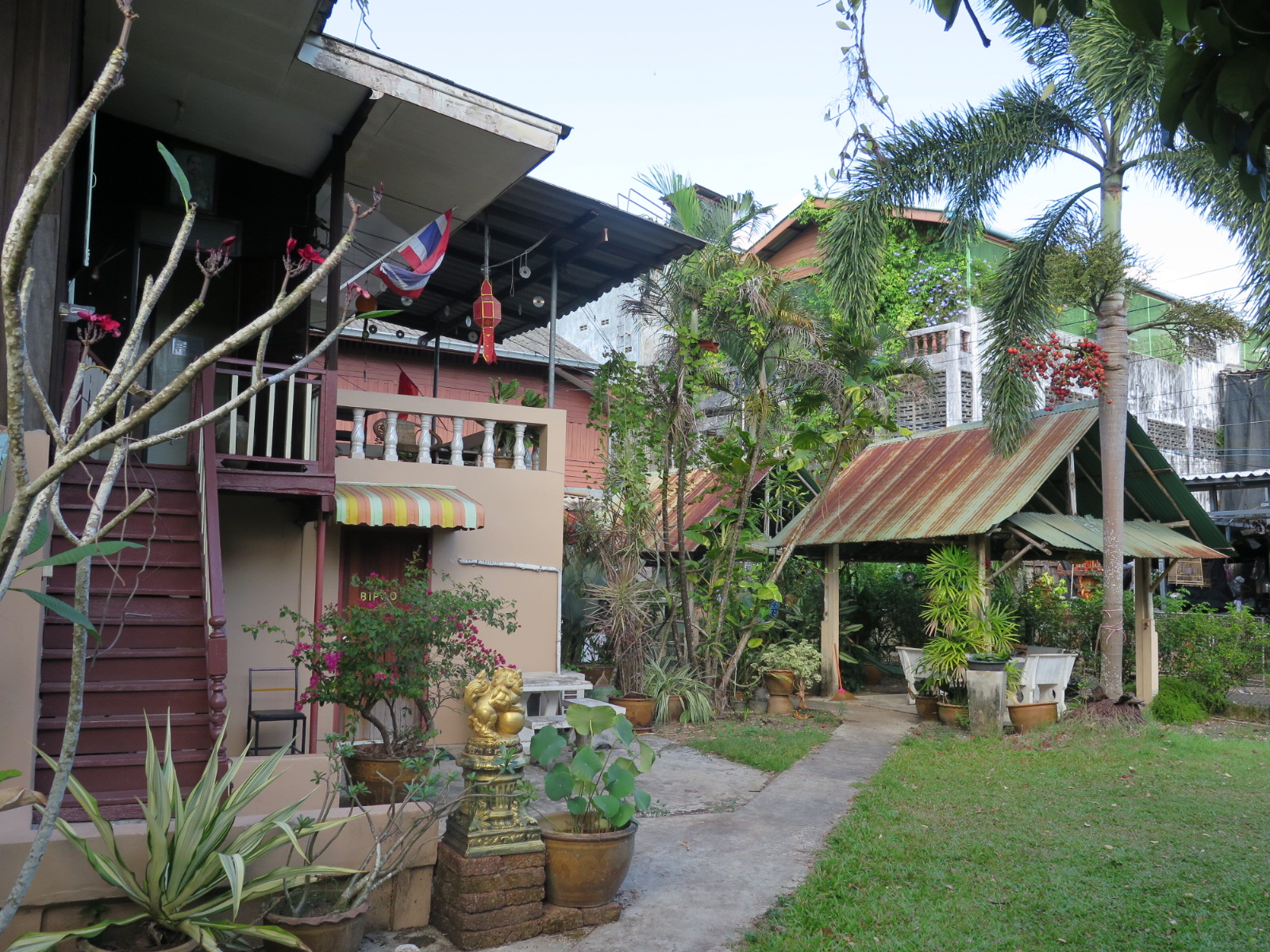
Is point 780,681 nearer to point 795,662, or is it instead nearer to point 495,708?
point 795,662

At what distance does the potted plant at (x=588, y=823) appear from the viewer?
16.6 ft

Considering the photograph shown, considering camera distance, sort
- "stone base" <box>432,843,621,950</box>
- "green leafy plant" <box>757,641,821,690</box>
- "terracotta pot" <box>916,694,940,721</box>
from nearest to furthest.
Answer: "stone base" <box>432,843,621,950</box>
"terracotta pot" <box>916,694,940,721</box>
"green leafy plant" <box>757,641,821,690</box>

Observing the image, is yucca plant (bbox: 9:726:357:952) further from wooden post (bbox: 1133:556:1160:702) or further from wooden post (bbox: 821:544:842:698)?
wooden post (bbox: 1133:556:1160:702)

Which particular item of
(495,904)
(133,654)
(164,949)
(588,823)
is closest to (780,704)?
(588,823)

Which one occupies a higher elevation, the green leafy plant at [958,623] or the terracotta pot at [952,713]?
the green leafy plant at [958,623]

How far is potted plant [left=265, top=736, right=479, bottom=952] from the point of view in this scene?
14.2ft

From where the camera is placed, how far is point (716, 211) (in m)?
25.8

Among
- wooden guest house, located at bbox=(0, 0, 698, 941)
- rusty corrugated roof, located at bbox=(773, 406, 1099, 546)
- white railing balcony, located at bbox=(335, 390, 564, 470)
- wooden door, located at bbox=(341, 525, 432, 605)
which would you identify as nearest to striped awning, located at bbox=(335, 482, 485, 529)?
wooden guest house, located at bbox=(0, 0, 698, 941)

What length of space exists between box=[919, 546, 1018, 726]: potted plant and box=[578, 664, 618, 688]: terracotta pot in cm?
369

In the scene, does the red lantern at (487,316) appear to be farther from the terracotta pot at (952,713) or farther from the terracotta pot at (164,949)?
the terracotta pot at (164,949)

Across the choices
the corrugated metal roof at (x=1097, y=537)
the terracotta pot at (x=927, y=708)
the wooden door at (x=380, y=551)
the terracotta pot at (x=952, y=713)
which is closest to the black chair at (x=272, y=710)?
the wooden door at (x=380, y=551)

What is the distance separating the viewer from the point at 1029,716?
418 inches

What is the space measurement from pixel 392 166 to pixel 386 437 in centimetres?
254

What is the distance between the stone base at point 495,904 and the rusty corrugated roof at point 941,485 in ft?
24.4
